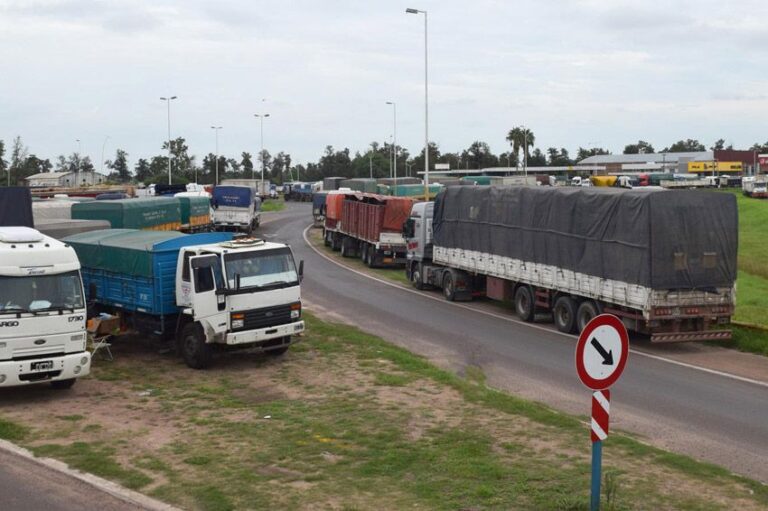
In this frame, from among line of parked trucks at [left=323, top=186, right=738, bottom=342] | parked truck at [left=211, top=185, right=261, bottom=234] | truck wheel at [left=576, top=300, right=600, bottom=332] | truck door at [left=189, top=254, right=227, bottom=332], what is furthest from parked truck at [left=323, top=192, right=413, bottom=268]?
truck door at [left=189, top=254, right=227, bottom=332]

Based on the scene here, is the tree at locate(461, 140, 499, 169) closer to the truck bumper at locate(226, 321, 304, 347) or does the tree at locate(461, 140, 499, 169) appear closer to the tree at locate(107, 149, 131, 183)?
the tree at locate(107, 149, 131, 183)

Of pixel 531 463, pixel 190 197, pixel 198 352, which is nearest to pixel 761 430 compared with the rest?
pixel 531 463

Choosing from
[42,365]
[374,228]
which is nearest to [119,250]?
[42,365]

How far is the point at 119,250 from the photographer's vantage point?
62.8 feet

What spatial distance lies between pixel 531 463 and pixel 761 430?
4172mm

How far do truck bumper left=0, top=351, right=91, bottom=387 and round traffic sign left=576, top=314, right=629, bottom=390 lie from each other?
9849mm

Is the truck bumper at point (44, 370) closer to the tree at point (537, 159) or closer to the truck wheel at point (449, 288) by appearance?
the truck wheel at point (449, 288)

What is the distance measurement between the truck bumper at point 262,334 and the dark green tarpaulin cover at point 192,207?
98.2 feet

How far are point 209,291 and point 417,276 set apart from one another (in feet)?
48.4

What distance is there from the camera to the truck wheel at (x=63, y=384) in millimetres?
15570

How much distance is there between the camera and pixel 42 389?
15.9 meters

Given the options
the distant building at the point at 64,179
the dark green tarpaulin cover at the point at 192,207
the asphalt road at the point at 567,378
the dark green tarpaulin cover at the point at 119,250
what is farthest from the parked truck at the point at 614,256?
the distant building at the point at 64,179

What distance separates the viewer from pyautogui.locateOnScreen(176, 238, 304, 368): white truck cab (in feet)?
56.2

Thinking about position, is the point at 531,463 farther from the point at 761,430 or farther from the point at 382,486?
the point at 761,430
